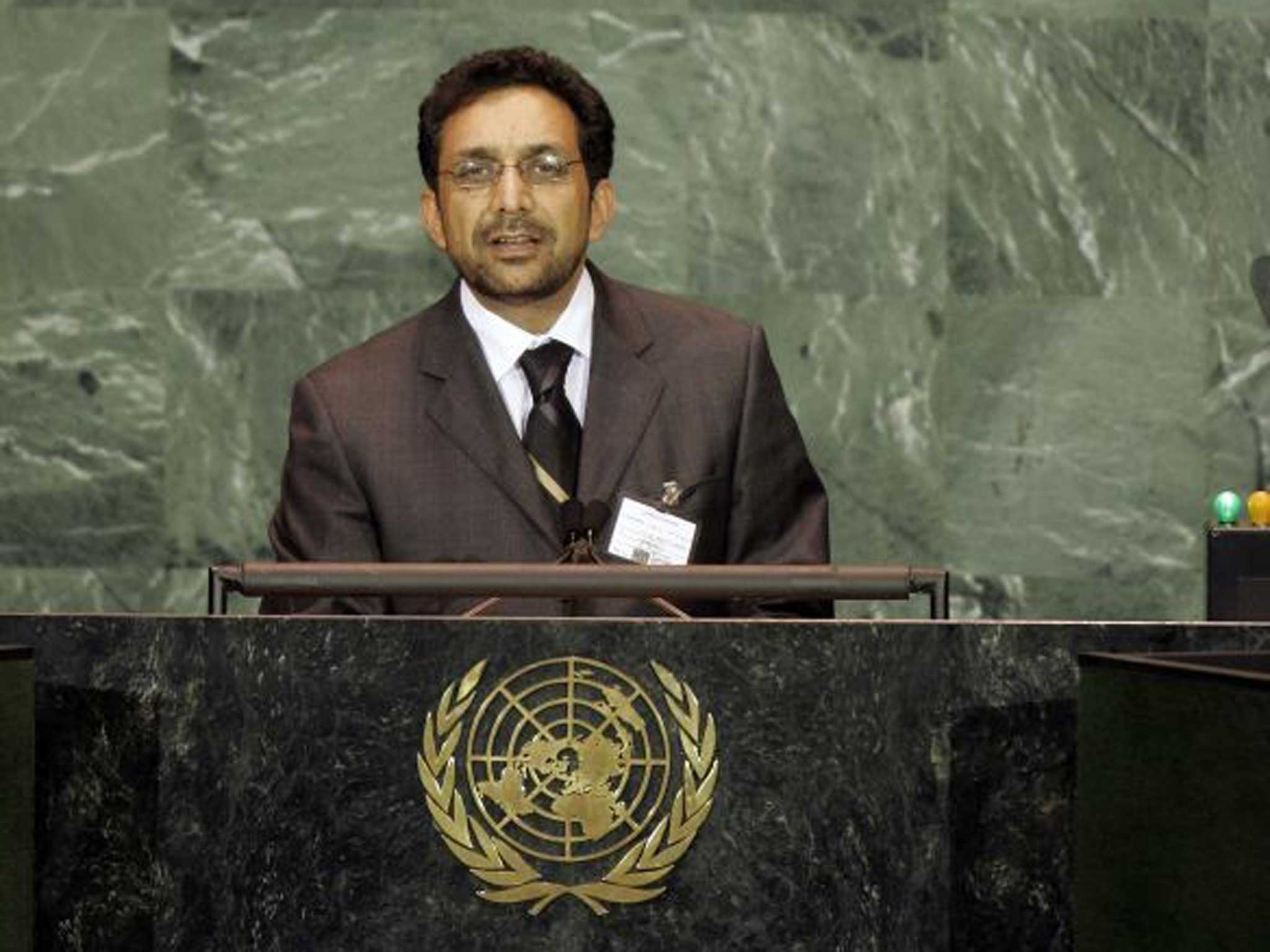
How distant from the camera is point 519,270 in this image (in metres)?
3.79

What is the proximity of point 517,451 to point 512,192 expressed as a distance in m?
0.42

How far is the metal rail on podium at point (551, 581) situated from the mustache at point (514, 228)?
122 cm

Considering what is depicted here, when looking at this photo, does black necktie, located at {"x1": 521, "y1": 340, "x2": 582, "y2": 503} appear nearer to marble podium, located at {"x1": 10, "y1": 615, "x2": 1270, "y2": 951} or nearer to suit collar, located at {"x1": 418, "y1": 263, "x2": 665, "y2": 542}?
suit collar, located at {"x1": 418, "y1": 263, "x2": 665, "y2": 542}

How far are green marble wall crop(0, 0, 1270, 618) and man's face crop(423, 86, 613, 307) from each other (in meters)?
2.31

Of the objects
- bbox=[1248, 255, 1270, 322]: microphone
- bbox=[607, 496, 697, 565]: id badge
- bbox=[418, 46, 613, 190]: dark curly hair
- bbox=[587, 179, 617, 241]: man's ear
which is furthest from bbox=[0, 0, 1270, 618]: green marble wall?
bbox=[607, 496, 697, 565]: id badge

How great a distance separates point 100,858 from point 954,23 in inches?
162

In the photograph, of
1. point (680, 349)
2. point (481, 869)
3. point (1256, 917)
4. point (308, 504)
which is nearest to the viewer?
point (1256, 917)

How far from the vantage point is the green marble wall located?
6117mm

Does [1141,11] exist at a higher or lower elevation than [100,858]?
higher

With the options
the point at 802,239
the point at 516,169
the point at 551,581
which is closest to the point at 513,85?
the point at 516,169

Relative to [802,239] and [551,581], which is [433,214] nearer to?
[551,581]

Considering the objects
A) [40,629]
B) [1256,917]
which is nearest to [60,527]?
[40,629]

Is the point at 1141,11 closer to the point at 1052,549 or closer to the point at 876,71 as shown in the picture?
the point at 876,71

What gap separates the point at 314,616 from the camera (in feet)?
8.36
